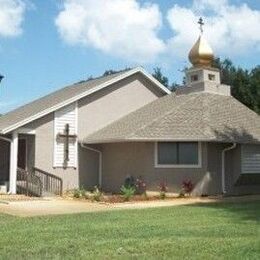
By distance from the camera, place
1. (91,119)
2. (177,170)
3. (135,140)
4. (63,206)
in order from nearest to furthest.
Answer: (63,206)
(135,140)
(177,170)
(91,119)

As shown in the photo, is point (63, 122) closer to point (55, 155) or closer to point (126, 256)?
point (55, 155)

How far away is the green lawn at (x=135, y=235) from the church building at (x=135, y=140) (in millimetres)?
8325

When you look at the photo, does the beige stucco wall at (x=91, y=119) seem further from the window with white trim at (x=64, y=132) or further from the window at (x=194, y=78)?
the window at (x=194, y=78)

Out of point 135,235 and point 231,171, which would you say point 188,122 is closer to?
point 231,171

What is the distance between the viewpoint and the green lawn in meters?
9.72

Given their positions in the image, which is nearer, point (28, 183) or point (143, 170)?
point (28, 183)

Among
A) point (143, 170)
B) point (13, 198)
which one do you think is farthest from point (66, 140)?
point (13, 198)

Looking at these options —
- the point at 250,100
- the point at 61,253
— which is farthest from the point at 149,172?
the point at 250,100

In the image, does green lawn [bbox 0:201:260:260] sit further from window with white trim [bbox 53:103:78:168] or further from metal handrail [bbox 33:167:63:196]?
window with white trim [bbox 53:103:78:168]

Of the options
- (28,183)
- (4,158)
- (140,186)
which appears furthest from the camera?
(4,158)

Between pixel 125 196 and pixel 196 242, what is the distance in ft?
39.1

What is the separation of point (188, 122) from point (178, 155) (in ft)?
5.34

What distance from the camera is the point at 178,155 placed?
83.0 ft

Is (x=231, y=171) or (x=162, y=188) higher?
(x=231, y=171)
